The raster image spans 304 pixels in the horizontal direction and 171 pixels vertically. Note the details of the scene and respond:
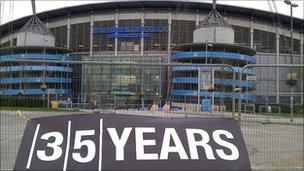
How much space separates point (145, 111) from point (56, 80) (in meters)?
1.83

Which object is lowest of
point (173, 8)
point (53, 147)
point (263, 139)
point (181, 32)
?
point (263, 139)

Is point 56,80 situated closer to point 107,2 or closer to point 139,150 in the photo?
point 139,150

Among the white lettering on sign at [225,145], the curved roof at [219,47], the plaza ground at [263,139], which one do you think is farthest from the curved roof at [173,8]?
the white lettering on sign at [225,145]

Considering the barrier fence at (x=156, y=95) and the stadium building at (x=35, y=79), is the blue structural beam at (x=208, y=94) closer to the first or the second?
the barrier fence at (x=156, y=95)

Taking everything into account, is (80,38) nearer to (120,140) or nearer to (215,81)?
(215,81)

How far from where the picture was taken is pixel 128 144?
7.04 m

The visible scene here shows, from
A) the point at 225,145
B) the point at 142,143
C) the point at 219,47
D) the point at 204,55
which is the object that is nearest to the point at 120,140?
the point at 142,143

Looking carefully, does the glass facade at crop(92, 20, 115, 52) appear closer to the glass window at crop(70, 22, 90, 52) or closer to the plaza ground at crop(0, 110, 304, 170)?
the glass window at crop(70, 22, 90, 52)

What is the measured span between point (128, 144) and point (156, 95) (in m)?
1.50

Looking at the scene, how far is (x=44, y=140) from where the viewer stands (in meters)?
7.07

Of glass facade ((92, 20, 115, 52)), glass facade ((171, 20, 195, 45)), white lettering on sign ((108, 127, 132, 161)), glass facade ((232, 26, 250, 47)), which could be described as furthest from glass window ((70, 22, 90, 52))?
white lettering on sign ((108, 127, 132, 161))

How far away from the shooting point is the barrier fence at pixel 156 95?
26.6 ft

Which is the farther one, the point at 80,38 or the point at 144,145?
the point at 80,38

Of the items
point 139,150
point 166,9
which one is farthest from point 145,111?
point 166,9
